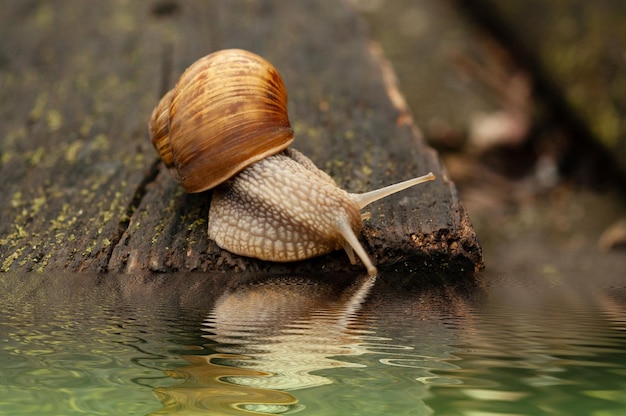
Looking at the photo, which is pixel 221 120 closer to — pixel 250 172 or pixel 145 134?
pixel 250 172

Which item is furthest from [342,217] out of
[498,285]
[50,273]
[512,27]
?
[512,27]

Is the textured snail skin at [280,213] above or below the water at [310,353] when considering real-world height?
above

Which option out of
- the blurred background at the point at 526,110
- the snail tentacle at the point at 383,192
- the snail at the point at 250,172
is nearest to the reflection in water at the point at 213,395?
the snail at the point at 250,172

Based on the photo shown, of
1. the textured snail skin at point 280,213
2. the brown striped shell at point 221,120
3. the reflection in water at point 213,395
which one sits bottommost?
the reflection in water at point 213,395

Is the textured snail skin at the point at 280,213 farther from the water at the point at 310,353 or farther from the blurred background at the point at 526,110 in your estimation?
the blurred background at the point at 526,110

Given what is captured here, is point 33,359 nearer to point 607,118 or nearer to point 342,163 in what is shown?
point 342,163

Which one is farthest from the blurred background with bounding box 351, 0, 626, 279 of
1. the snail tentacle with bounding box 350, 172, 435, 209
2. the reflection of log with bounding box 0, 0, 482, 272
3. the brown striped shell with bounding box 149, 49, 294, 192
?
the brown striped shell with bounding box 149, 49, 294, 192
